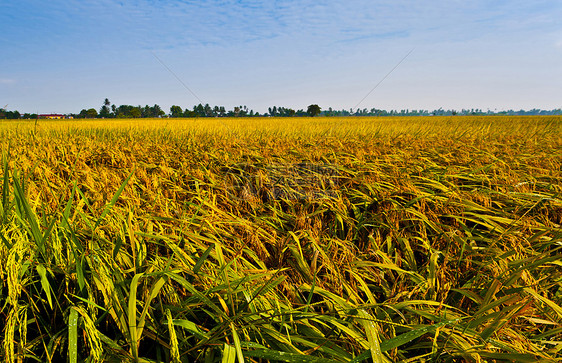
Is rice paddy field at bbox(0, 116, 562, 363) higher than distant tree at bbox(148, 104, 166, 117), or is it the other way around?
distant tree at bbox(148, 104, 166, 117)

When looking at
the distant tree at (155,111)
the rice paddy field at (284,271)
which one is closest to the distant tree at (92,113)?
the distant tree at (155,111)

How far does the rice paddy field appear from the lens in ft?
2.65

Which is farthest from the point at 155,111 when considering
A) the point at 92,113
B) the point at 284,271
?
the point at 284,271

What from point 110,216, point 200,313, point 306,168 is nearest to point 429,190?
point 306,168

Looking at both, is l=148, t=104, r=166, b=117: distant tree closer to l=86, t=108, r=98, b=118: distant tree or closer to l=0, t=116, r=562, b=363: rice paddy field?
l=86, t=108, r=98, b=118: distant tree

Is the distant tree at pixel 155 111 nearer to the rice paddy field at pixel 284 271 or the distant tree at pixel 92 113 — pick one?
the distant tree at pixel 92 113

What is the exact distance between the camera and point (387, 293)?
44.8 inches

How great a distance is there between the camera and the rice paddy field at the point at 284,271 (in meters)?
0.81

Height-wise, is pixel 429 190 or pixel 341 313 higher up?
pixel 429 190

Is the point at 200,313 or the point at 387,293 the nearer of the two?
the point at 200,313

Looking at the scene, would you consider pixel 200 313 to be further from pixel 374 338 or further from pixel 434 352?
pixel 434 352

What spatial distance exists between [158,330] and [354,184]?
5.58 ft

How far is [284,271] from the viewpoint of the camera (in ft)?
4.02

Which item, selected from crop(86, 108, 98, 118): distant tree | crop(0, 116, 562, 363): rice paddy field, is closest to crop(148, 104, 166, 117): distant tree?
crop(86, 108, 98, 118): distant tree
